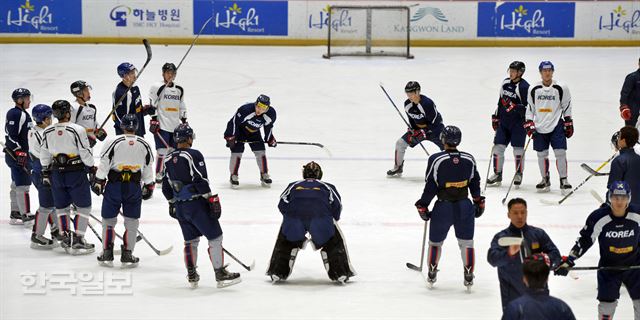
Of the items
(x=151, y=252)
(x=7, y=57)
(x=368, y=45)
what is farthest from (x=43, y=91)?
(x=151, y=252)

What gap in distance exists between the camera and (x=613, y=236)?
781 cm

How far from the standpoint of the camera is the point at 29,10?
26016mm

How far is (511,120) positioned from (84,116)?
513 cm

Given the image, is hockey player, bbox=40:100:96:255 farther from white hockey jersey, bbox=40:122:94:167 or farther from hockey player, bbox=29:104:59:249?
hockey player, bbox=29:104:59:249

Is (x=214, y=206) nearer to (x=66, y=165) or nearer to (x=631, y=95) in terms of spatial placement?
(x=66, y=165)

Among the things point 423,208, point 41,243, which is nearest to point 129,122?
point 41,243

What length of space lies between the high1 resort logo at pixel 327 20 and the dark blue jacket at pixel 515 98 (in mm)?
12546

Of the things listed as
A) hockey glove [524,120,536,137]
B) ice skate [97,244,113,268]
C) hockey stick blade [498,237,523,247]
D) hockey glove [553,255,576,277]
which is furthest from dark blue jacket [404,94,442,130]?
hockey stick blade [498,237,523,247]

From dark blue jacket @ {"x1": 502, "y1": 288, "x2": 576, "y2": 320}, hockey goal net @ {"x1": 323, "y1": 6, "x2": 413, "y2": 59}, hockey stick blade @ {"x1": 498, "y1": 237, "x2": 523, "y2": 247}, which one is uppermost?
hockey goal net @ {"x1": 323, "y1": 6, "x2": 413, "y2": 59}

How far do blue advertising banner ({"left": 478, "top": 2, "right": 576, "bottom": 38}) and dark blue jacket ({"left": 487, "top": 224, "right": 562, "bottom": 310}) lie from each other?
19475 millimetres

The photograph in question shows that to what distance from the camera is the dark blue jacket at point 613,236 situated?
7781 millimetres

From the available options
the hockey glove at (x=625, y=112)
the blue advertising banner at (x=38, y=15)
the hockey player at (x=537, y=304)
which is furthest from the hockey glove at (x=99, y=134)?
the blue advertising banner at (x=38, y=15)

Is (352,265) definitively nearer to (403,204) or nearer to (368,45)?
(403,204)

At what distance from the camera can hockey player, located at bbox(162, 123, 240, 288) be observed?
919 cm
